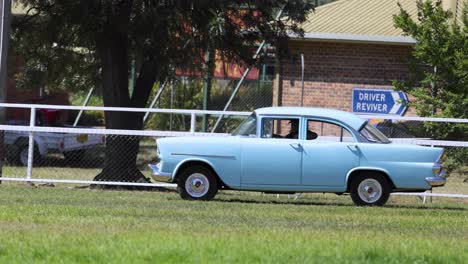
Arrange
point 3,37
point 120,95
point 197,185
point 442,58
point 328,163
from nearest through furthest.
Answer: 1. point 328,163
2. point 197,185
3. point 3,37
4. point 120,95
5. point 442,58

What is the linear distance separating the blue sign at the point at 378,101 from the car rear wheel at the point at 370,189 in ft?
32.0

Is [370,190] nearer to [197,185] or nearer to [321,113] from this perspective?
[321,113]

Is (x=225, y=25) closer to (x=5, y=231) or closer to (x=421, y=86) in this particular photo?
(x=421, y=86)

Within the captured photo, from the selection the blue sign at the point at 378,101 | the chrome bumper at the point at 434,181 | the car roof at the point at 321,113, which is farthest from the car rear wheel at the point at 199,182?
the blue sign at the point at 378,101

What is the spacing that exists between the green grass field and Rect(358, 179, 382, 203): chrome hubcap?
9.8 inches

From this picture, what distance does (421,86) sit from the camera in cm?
2470

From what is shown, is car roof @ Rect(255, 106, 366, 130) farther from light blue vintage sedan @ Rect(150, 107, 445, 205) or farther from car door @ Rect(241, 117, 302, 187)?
car door @ Rect(241, 117, 302, 187)

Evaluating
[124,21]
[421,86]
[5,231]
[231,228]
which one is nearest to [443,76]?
[421,86]

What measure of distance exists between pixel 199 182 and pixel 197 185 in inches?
2.3

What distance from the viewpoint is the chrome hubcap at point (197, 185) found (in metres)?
15.7

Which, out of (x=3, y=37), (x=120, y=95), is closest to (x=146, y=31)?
(x=120, y=95)

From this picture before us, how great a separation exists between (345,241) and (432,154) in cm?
541

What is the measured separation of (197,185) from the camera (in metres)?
15.7

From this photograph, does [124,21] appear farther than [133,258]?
Yes
